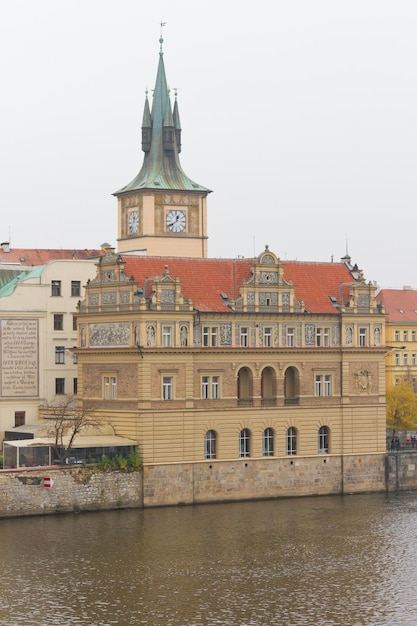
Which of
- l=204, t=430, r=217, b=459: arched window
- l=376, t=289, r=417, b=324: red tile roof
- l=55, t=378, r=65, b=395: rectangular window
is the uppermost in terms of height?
l=376, t=289, r=417, b=324: red tile roof

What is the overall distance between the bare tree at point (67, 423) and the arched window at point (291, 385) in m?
13.8

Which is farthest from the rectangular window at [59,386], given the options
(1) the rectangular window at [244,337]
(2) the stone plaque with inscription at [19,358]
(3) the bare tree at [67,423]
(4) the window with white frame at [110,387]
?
(1) the rectangular window at [244,337]

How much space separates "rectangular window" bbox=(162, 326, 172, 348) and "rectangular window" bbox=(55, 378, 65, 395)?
1590 centimetres

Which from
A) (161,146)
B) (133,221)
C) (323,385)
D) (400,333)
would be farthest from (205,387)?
(400,333)

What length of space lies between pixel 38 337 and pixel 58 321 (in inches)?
80.3

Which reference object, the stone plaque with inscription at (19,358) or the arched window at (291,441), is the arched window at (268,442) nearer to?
the arched window at (291,441)

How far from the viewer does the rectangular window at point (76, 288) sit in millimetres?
119750

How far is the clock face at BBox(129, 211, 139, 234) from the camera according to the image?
128062mm

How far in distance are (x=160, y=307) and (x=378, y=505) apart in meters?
19.3

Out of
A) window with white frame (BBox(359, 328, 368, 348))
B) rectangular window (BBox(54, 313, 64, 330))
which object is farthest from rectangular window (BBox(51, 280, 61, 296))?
window with white frame (BBox(359, 328, 368, 348))

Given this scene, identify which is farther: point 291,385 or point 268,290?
point 291,385

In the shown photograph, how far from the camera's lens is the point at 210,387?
108m

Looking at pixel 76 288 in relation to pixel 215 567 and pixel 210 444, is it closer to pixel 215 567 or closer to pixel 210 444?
pixel 210 444

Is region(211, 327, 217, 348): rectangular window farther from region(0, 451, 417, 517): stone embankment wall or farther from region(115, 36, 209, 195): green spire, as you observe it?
region(115, 36, 209, 195): green spire
